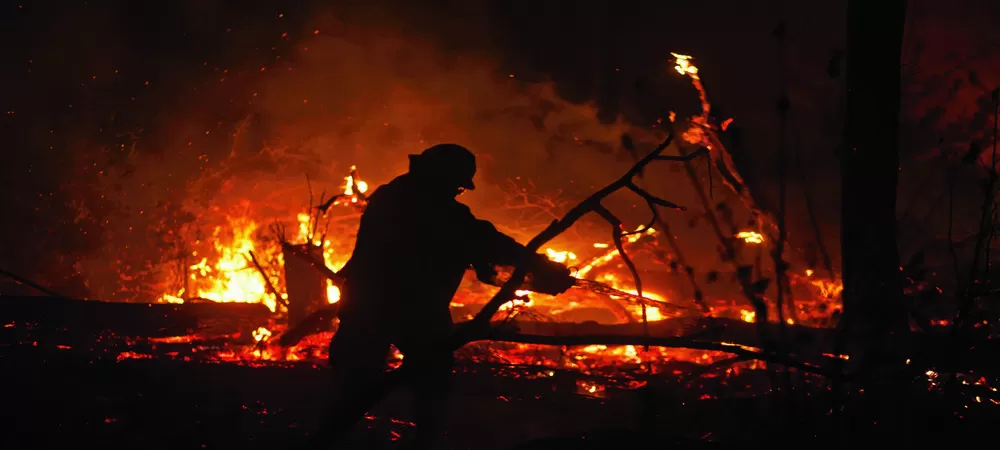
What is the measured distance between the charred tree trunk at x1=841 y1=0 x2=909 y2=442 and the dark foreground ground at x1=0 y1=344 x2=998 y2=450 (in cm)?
111

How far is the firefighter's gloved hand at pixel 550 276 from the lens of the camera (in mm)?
3431

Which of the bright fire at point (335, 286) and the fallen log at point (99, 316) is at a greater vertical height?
the bright fire at point (335, 286)

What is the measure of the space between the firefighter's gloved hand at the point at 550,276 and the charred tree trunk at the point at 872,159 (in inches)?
107

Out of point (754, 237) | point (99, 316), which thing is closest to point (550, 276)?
point (754, 237)

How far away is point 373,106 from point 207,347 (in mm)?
11097

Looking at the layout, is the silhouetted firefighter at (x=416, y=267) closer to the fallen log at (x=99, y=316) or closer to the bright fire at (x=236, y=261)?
the fallen log at (x=99, y=316)

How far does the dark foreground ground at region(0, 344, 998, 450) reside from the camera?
330cm

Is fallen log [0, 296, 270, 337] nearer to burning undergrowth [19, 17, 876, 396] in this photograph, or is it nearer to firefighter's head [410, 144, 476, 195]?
firefighter's head [410, 144, 476, 195]

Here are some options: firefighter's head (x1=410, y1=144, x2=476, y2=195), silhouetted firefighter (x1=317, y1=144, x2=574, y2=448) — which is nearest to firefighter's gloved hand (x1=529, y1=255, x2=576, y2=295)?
silhouetted firefighter (x1=317, y1=144, x2=574, y2=448)

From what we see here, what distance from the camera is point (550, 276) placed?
136 inches

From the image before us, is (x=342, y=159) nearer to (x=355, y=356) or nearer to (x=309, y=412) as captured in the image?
(x=309, y=412)

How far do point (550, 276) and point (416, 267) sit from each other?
0.88 m

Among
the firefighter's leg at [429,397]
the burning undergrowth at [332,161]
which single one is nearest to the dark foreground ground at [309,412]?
the firefighter's leg at [429,397]

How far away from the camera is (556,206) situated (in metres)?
15.5
